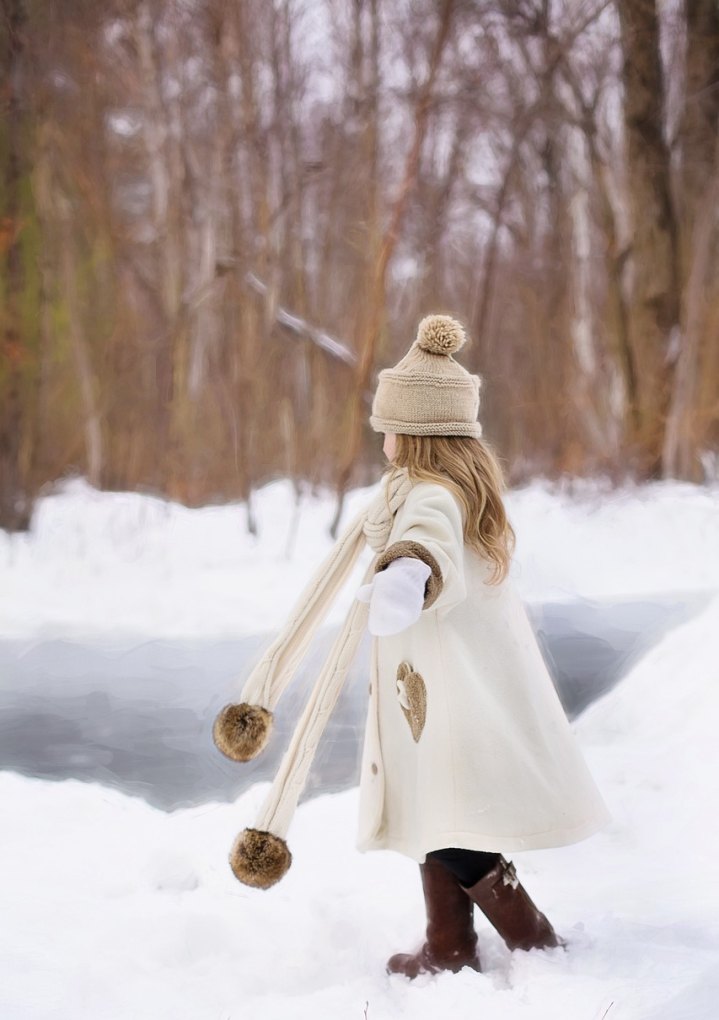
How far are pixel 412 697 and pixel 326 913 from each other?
69cm

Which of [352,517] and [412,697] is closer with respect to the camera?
[412,697]

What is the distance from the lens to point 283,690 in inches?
80.7

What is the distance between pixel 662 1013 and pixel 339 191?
7.06 metres

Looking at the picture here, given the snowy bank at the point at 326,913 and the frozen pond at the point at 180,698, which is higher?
the snowy bank at the point at 326,913

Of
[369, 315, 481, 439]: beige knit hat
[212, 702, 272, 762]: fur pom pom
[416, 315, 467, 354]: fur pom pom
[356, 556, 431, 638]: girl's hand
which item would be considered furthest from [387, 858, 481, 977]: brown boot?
[416, 315, 467, 354]: fur pom pom

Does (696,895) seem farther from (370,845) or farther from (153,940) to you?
(153,940)

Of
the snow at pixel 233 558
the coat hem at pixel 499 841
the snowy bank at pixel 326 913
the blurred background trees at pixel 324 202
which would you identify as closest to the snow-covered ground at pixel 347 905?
the snowy bank at pixel 326 913

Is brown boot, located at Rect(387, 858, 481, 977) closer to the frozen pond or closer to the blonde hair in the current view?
the blonde hair

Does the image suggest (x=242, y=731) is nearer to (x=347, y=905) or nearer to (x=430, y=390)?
(x=347, y=905)

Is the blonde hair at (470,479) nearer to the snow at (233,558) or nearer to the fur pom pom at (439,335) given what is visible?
the fur pom pom at (439,335)

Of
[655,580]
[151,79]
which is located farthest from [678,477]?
[151,79]

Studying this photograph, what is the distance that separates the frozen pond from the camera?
342 cm

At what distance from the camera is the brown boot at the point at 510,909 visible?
196cm

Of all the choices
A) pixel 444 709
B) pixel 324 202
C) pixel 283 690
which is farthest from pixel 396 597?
pixel 324 202
